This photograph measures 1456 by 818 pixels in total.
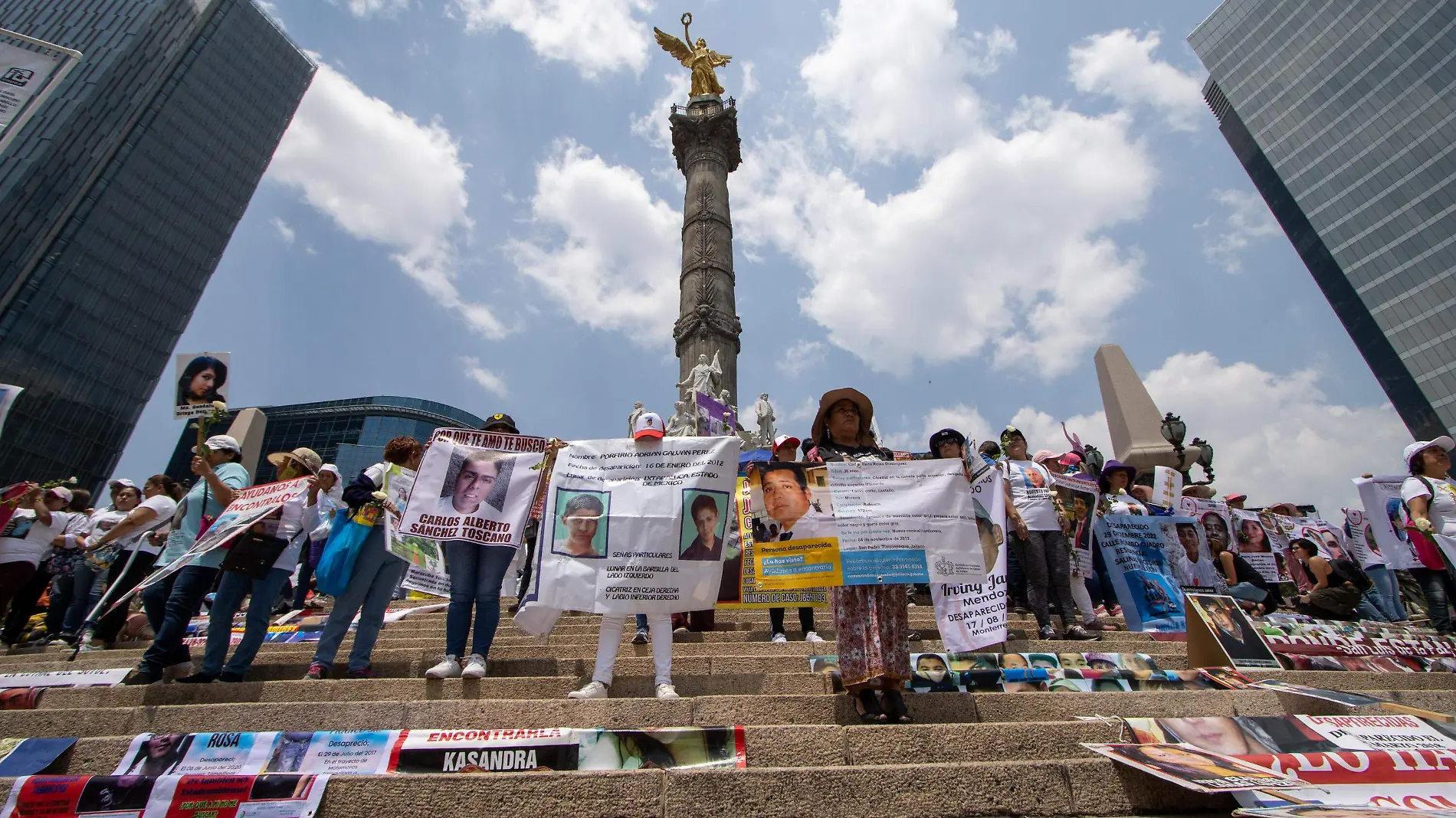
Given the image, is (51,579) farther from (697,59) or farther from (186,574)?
(697,59)

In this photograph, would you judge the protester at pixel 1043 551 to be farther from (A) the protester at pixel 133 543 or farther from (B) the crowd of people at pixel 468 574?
(A) the protester at pixel 133 543

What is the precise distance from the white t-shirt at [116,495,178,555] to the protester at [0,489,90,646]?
954 mm

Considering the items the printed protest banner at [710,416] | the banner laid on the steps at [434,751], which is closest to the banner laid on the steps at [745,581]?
the banner laid on the steps at [434,751]

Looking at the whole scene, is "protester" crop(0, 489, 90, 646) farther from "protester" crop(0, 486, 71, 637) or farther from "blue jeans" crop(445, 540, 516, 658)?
"blue jeans" crop(445, 540, 516, 658)

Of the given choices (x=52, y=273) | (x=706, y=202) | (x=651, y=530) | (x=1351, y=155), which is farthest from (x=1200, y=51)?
(x=52, y=273)

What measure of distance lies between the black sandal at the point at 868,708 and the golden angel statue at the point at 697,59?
30456 millimetres

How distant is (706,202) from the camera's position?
2620 cm

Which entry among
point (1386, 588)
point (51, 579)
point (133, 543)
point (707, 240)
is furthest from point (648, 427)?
point (707, 240)

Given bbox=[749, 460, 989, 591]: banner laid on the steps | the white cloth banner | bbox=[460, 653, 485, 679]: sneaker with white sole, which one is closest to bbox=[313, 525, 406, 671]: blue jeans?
bbox=[460, 653, 485, 679]: sneaker with white sole

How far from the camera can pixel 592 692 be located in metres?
3.33

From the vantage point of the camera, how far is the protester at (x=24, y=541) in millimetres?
5656

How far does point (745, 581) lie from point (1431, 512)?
200 inches

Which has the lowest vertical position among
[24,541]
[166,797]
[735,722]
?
[166,797]

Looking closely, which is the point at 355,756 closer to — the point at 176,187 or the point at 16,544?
the point at 16,544
